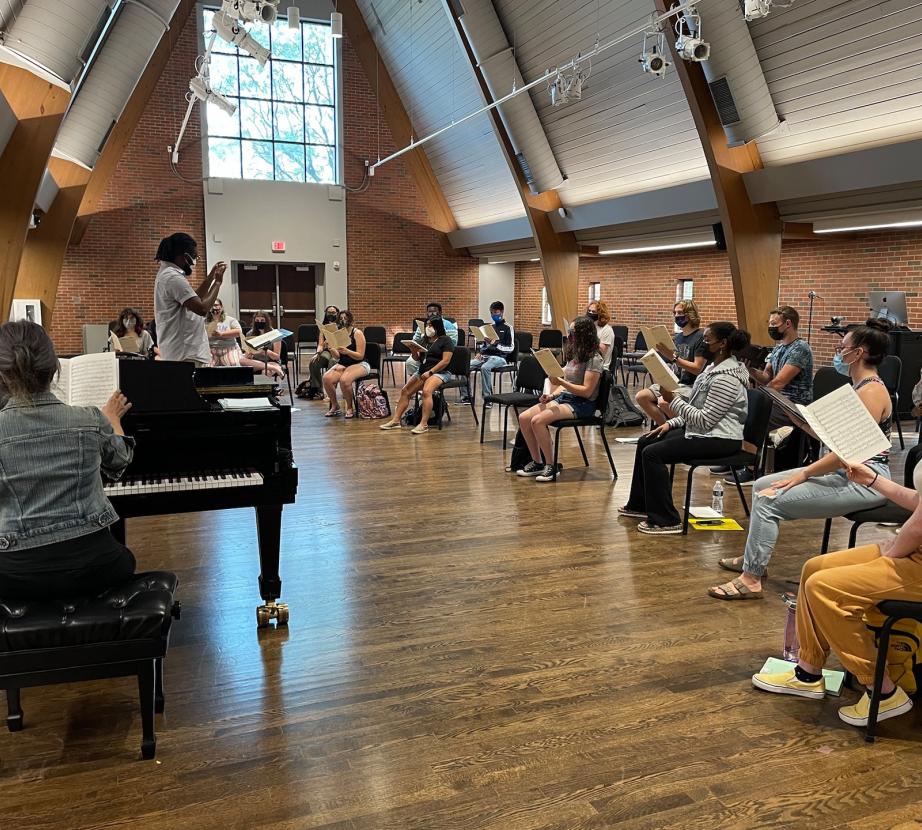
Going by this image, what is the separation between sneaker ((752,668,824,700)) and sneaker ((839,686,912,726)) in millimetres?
136

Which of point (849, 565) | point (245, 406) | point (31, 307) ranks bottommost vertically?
point (849, 565)

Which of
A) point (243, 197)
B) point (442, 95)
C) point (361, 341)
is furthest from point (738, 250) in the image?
point (243, 197)

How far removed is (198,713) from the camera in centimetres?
244

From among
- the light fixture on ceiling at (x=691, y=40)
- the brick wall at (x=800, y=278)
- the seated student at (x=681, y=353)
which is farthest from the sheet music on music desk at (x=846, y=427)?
the brick wall at (x=800, y=278)

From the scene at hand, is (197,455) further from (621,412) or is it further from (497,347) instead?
(497,347)

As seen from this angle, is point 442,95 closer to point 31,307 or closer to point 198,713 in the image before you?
point 31,307

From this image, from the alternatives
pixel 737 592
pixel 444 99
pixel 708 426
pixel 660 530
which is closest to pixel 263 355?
pixel 444 99

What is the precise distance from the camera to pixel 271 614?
10.1ft

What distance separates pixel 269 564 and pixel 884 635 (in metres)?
2.18

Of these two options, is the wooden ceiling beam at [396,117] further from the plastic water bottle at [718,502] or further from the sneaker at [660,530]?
the sneaker at [660,530]

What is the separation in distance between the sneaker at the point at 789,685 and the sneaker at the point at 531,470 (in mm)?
3255

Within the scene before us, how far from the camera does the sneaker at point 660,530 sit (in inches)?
172

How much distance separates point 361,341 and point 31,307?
215 inches

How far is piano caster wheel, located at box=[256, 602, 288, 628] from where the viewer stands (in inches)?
121
